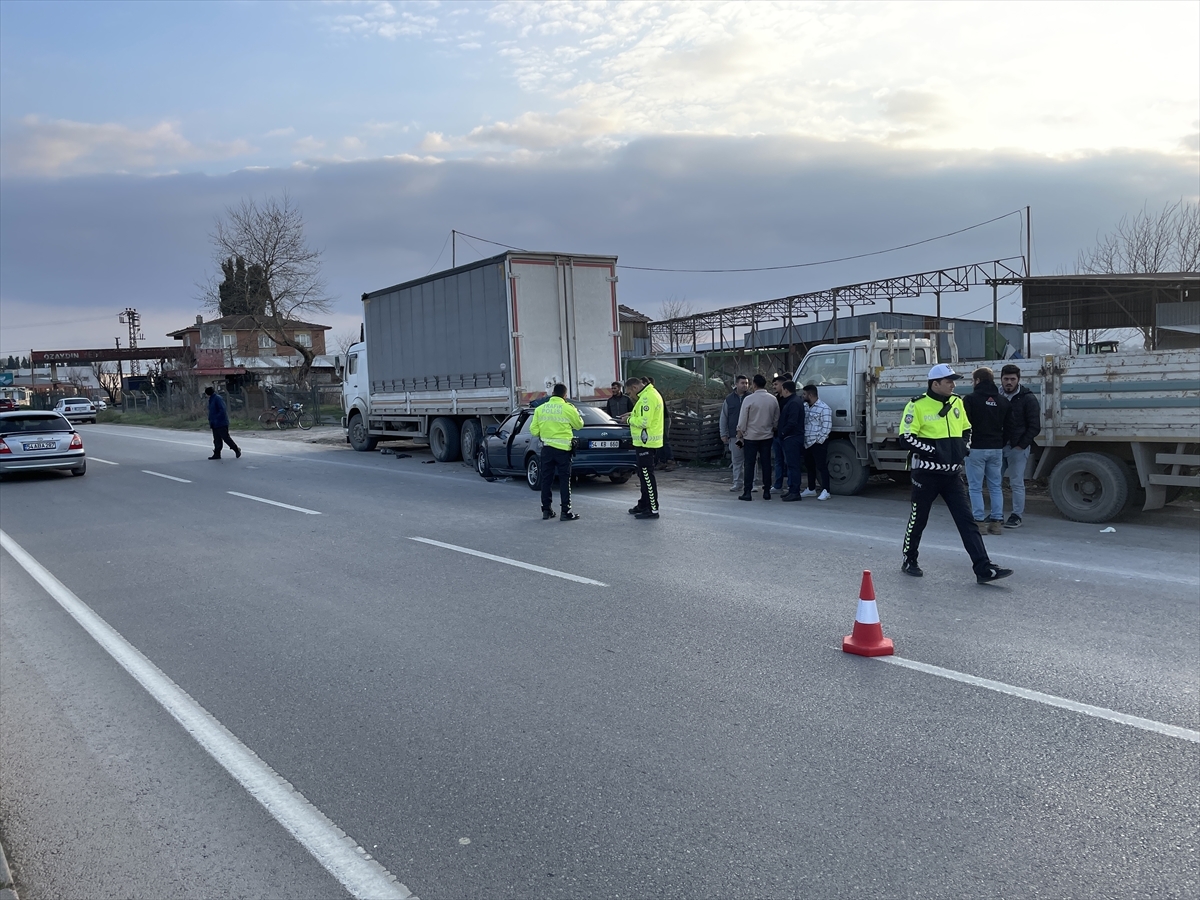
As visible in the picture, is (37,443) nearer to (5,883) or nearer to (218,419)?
(218,419)

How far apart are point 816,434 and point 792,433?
1.31 feet

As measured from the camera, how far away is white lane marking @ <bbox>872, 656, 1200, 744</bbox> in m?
4.39

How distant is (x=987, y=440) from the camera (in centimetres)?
1010

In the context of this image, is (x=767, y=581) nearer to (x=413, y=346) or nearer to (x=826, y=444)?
(x=826, y=444)

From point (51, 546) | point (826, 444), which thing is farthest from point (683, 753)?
point (826, 444)

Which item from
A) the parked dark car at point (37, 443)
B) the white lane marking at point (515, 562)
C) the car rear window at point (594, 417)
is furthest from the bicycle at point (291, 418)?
the white lane marking at point (515, 562)

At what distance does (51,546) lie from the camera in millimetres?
10727

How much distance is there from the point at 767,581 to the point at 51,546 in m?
8.47

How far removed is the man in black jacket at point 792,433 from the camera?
13070 millimetres

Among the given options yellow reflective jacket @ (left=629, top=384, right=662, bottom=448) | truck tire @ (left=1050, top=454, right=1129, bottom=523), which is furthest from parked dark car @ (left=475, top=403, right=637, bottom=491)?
truck tire @ (left=1050, top=454, right=1129, bottom=523)

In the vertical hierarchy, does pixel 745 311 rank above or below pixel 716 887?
above

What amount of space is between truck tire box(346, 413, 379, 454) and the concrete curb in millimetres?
21258

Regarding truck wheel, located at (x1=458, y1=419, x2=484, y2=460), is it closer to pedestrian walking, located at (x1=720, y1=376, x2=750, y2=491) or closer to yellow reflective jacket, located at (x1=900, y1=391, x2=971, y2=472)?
pedestrian walking, located at (x1=720, y1=376, x2=750, y2=491)

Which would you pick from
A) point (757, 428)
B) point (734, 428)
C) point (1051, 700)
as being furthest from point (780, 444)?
point (1051, 700)
